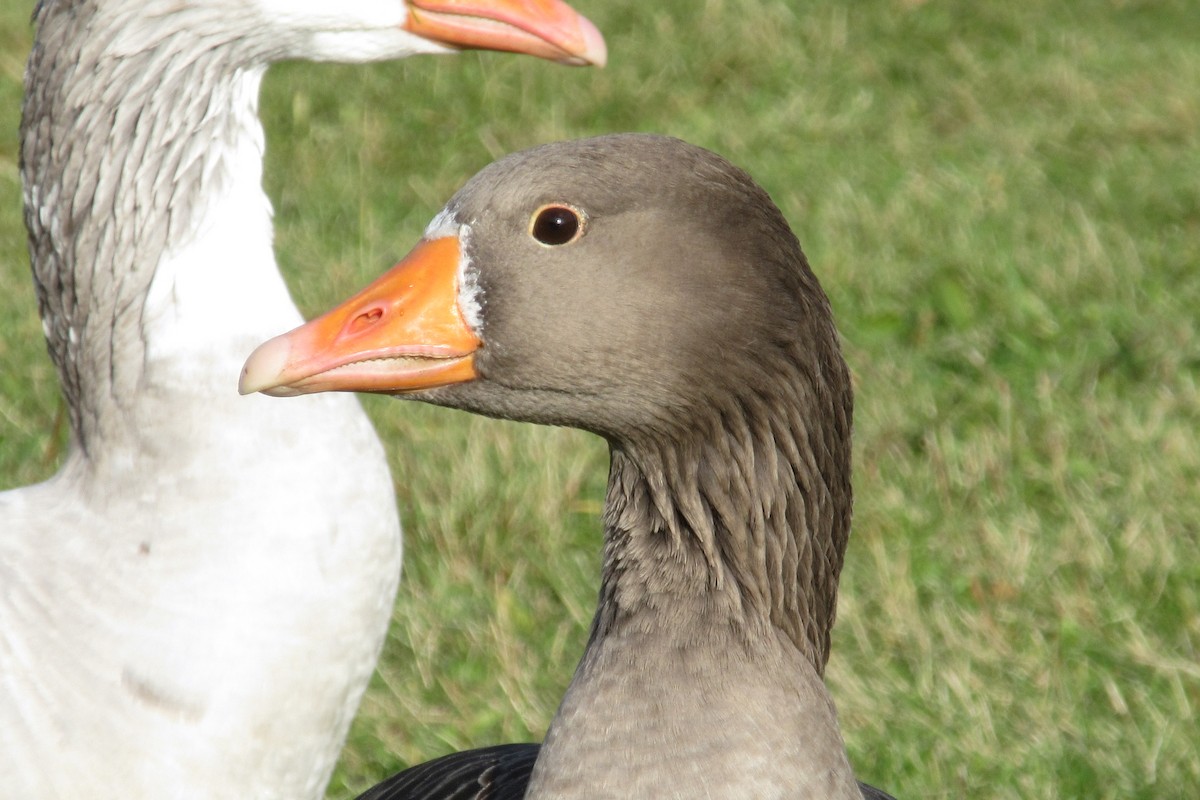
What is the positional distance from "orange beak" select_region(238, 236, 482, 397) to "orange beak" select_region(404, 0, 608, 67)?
2.71 feet

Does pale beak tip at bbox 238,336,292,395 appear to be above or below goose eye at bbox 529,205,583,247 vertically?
below

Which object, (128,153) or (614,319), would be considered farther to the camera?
(128,153)

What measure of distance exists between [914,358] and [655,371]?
3372 mm

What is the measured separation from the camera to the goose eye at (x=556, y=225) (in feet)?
7.38

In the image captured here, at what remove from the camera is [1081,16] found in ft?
29.6

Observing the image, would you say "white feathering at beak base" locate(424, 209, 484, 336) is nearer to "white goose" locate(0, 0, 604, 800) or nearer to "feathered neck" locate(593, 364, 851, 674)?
"feathered neck" locate(593, 364, 851, 674)

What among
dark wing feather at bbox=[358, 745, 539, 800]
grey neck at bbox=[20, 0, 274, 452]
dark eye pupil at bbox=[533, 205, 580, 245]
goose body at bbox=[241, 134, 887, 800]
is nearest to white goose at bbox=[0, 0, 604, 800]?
grey neck at bbox=[20, 0, 274, 452]

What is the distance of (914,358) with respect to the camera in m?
5.48

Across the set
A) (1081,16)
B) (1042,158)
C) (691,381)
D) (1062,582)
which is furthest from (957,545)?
(1081,16)

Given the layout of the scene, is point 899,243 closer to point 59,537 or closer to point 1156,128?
point 1156,128

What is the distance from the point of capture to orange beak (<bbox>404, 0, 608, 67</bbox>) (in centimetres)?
297

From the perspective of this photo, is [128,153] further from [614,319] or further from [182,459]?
[614,319]

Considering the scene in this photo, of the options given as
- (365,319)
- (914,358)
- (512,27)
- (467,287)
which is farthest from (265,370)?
(914,358)

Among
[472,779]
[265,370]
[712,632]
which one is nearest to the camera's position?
[265,370]
